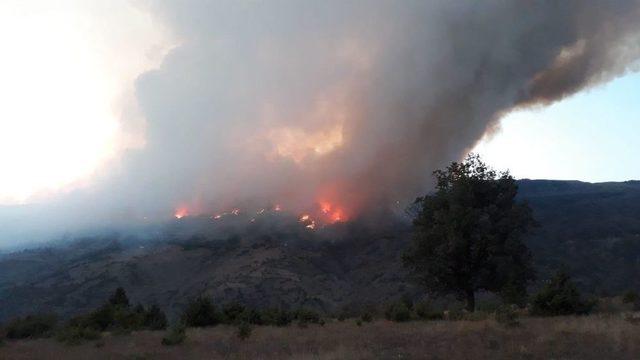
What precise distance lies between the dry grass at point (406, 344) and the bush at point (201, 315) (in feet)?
32.4

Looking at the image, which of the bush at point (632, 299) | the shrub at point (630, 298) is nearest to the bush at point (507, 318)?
the bush at point (632, 299)

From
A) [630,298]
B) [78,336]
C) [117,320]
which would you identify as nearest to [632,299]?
[630,298]

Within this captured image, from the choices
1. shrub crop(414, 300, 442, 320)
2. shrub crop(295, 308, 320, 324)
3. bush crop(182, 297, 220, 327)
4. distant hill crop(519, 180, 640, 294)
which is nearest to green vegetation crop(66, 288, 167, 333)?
bush crop(182, 297, 220, 327)

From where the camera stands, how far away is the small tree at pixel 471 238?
32281 millimetres

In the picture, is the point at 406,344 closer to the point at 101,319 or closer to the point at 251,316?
the point at 251,316

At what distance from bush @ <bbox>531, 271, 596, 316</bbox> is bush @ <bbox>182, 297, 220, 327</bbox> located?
68.2 ft

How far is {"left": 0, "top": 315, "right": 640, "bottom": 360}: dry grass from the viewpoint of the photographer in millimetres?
15562

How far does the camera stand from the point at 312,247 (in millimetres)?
110000

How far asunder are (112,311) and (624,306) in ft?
106

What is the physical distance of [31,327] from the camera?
34688mm

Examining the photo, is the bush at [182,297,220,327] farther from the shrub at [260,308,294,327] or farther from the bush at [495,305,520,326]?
the bush at [495,305,520,326]

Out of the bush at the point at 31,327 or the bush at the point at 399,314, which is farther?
the bush at the point at 31,327

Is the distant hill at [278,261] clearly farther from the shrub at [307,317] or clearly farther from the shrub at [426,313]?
the shrub at [426,313]

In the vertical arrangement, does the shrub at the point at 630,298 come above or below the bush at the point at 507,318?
below
